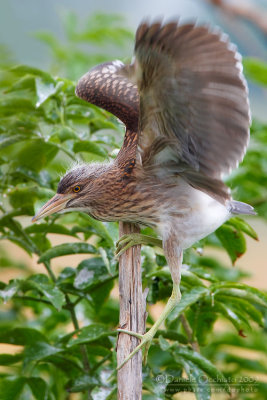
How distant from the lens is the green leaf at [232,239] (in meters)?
1.55

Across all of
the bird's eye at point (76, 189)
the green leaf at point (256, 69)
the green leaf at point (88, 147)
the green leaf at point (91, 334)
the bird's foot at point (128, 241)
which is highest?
the green leaf at point (256, 69)

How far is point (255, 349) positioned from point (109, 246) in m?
0.86

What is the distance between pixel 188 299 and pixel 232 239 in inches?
10.4

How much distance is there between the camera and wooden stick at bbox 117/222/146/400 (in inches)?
47.0

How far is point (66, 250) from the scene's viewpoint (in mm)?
1485

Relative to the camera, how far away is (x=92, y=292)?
1544mm

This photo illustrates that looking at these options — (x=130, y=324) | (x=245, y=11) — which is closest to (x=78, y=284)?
(x=130, y=324)

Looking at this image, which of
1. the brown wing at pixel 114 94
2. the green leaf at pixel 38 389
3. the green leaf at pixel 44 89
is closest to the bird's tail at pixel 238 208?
the brown wing at pixel 114 94

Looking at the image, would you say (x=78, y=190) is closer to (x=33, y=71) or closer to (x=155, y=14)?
(x=33, y=71)

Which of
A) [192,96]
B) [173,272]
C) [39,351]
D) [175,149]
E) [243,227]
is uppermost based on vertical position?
[192,96]

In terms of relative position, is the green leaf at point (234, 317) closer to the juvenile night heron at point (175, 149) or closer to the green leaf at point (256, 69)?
the juvenile night heron at point (175, 149)

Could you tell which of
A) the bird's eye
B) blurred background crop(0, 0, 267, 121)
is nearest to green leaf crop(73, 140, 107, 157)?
the bird's eye

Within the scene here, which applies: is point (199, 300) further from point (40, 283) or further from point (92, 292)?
point (40, 283)

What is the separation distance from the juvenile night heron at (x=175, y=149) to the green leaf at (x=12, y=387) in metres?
0.41
